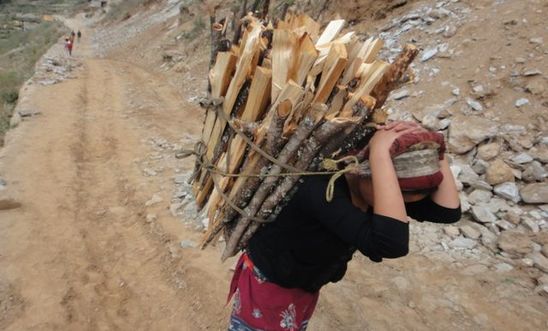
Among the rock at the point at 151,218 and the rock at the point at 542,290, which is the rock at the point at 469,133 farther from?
the rock at the point at 151,218

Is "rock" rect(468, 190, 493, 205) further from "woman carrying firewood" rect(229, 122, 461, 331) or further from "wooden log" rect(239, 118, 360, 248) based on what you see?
"wooden log" rect(239, 118, 360, 248)

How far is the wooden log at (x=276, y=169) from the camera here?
5.37 feet

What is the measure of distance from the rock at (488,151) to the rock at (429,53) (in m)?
2.35

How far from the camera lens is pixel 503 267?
429cm

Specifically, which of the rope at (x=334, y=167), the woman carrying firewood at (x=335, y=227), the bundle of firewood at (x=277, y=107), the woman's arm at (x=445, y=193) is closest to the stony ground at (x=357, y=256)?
the woman carrying firewood at (x=335, y=227)

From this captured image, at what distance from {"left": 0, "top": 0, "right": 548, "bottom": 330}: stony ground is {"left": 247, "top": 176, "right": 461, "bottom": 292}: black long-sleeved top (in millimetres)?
1991

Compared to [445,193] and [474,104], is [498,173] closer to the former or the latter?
[474,104]

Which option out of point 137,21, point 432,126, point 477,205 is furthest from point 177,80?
point 137,21

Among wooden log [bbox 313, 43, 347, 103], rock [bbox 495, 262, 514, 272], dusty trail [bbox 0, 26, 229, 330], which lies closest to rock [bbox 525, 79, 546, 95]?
rock [bbox 495, 262, 514, 272]

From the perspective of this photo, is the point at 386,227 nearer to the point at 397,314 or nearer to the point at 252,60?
the point at 252,60

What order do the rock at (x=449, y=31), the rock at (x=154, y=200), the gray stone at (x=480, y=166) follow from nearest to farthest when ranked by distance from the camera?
the gray stone at (x=480, y=166) < the rock at (x=154, y=200) < the rock at (x=449, y=31)

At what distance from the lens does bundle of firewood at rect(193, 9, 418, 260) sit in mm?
1660

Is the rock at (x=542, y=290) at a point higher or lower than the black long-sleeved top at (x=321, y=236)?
lower

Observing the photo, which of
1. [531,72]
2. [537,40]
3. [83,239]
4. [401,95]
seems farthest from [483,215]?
[83,239]
